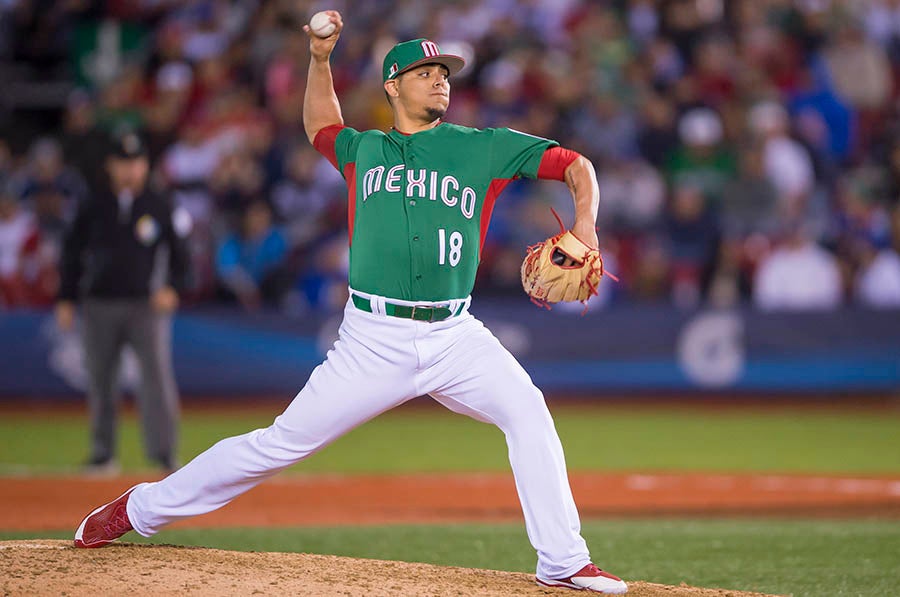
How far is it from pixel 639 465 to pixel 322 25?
669 centimetres

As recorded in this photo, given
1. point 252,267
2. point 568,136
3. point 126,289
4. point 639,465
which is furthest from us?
point 568,136

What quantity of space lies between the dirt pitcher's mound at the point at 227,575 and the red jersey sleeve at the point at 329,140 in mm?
1720

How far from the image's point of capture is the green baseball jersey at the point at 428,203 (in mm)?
5035

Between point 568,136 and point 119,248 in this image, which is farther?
point 568,136

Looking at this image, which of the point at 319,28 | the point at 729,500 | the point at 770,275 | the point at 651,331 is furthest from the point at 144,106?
the point at 319,28

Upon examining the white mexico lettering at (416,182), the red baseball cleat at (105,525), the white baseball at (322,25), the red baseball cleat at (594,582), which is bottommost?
the red baseball cleat at (594,582)

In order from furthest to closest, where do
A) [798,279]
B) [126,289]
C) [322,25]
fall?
[798,279] → [126,289] → [322,25]

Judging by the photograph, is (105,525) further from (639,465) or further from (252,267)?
(252,267)

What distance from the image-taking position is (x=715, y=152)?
15.3 meters

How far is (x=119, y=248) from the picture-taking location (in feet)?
32.5

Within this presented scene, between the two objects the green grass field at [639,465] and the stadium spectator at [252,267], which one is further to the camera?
the stadium spectator at [252,267]

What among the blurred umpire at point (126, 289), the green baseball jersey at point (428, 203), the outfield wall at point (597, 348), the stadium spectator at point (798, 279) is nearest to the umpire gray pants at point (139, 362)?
the blurred umpire at point (126, 289)

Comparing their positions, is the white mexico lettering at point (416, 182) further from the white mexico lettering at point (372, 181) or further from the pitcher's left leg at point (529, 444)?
the pitcher's left leg at point (529, 444)

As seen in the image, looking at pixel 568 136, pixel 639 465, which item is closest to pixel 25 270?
pixel 568 136
